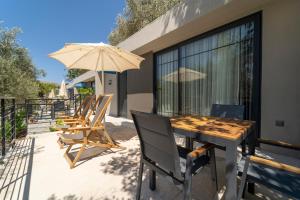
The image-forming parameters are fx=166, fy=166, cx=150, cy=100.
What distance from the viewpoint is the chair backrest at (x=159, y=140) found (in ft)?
4.46

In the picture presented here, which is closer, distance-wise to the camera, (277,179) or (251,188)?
(277,179)

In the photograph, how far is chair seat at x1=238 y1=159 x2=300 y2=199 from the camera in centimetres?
125

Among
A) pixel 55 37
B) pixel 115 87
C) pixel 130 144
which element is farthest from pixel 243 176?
pixel 55 37

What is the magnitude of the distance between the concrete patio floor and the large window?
1.48m

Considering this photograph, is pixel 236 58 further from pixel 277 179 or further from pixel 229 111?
pixel 277 179

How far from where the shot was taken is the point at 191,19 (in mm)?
3941

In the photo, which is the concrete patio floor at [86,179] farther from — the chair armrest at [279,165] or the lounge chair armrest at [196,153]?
the chair armrest at [279,165]

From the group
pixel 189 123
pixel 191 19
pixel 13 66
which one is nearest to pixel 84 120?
pixel 189 123

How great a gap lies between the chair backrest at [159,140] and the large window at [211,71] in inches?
113

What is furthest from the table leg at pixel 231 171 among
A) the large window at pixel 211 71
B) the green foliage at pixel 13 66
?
the green foliage at pixel 13 66

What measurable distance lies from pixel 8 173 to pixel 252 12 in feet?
17.4

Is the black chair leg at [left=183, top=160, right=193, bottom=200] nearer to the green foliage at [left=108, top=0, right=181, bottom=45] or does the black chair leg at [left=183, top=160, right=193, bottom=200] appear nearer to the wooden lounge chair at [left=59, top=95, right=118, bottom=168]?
the wooden lounge chair at [left=59, top=95, right=118, bottom=168]

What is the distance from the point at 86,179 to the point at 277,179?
7.33 ft

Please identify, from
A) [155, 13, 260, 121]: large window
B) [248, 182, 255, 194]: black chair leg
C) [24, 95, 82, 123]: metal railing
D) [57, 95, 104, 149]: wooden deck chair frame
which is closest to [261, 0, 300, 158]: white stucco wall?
[155, 13, 260, 121]: large window
